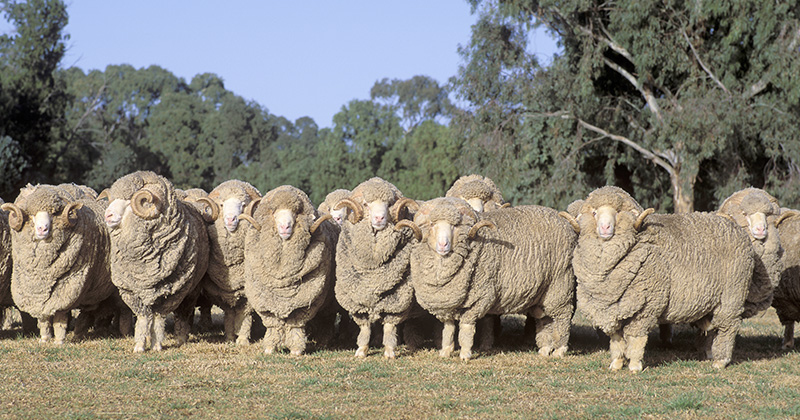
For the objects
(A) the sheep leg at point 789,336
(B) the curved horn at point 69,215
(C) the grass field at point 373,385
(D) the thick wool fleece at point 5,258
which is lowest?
(C) the grass field at point 373,385

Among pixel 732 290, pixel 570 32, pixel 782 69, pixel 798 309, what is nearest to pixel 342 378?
pixel 732 290

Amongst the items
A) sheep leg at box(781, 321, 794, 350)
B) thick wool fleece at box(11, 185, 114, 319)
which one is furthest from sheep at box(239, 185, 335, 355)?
sheep leg at box(781, 321, 794, 350)

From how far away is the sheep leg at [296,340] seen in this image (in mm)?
9672

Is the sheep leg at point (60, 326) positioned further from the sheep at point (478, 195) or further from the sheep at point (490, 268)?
the sheep at point (478, 195)

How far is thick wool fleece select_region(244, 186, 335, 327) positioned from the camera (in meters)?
9.52

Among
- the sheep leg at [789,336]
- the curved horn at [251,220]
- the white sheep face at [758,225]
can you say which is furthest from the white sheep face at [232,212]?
the sheep leg at [789,336]

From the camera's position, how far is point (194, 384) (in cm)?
785

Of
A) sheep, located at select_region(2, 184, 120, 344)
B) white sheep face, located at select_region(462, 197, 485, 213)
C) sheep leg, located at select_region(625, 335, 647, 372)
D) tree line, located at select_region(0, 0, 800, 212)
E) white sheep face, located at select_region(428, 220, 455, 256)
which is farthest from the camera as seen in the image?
tree line, located at select_region(0, 0, 800, 212)

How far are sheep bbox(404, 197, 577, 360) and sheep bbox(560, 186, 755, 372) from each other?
81cm

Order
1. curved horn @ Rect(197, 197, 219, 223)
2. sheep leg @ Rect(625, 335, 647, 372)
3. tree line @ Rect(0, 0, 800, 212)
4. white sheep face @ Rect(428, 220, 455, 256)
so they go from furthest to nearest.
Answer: tree line @ Rect(0, 0, 800, 212), curved horn @ Rect(197, 197, 219, 223), white sheep face @ Rect(428, 220, 455, 256), sheep leg @ Rect(625, 335, 647, 372)

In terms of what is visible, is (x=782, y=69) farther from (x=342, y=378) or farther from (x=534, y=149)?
(x=342, y=378)

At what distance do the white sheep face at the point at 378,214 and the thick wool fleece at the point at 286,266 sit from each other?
75cm

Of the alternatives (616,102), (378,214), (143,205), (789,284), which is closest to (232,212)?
(143,205)

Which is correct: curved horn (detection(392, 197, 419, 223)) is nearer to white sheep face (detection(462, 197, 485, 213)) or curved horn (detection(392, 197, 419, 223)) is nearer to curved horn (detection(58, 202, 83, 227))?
white sheep face (detection(462, 197, 485, 213))
